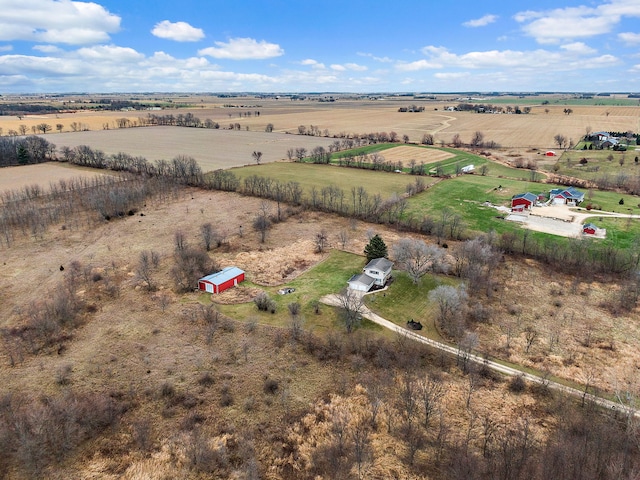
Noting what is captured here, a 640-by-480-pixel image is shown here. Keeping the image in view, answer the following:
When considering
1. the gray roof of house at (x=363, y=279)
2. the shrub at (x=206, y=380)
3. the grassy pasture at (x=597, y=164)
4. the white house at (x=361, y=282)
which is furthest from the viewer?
the grassy pasture at (x=597, y=164)

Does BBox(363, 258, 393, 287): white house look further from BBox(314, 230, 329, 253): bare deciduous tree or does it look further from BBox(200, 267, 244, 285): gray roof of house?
BBox(200, 267, 244, 285): gray roof of house

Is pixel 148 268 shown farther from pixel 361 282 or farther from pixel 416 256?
pixel 416 256

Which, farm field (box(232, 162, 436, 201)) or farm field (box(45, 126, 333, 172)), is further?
farm field (box(45, 126, 333, 172))

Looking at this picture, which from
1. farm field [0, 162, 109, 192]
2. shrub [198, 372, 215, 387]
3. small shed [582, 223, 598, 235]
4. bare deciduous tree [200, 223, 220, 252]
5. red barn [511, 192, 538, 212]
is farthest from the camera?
farm field [0, 162, 109, 192]

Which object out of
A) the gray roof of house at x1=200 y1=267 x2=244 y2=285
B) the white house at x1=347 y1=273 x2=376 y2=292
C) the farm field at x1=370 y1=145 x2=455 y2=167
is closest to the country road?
the white house at x1=347 y1=273 x2=376 y2=292

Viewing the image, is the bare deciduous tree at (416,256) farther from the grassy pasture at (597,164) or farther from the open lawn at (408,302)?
the grassy pasture at (597,164)

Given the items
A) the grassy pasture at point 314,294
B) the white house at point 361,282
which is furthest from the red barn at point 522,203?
the white house at point 361,282

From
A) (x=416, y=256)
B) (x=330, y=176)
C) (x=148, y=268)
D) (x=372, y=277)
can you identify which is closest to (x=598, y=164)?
(x=330, y=176)
